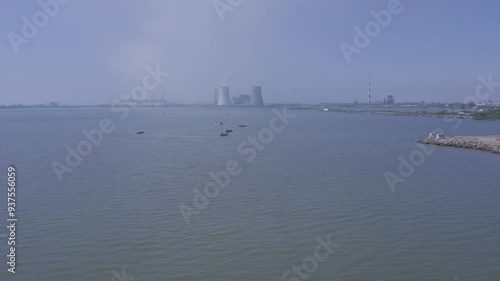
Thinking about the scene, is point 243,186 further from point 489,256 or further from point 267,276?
point 489,256

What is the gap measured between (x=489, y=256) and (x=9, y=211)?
1156 centimetres

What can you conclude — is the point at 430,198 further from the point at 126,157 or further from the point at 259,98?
the point at 259,98

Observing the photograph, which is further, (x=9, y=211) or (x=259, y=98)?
(x=259, y=98)

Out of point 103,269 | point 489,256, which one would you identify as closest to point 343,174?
point 489,256

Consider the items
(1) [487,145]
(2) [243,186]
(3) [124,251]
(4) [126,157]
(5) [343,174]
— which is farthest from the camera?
(1) [487,145]

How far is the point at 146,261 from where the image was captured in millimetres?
8047

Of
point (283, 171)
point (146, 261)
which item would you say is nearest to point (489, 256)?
point (146, 261)

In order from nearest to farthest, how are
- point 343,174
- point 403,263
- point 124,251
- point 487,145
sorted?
point 403,263 → point 124,251 → point 343,174 → point 487,145

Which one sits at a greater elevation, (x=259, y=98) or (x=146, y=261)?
(x=259, y=98)

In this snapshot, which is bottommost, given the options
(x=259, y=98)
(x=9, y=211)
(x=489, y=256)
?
(x=489, y=256)

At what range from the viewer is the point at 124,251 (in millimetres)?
8516

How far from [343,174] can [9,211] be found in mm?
11753

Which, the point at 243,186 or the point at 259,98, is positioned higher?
Result: the point at 259,98

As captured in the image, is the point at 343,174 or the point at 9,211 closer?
the point at 9,211
